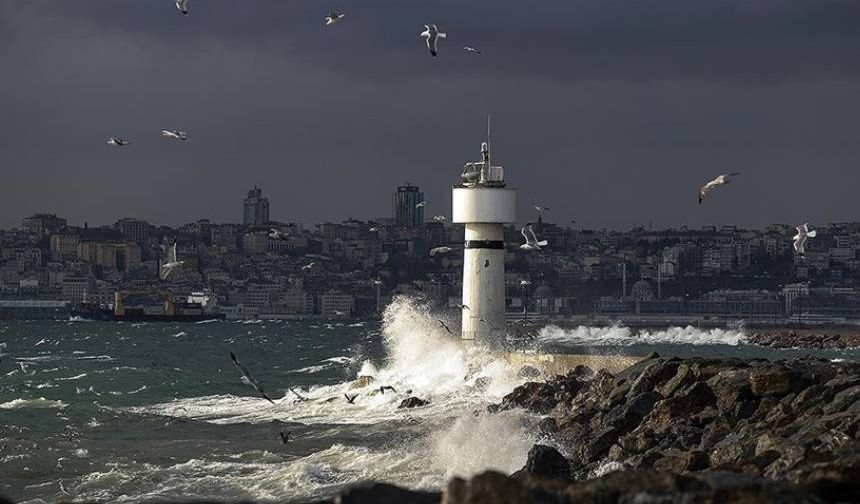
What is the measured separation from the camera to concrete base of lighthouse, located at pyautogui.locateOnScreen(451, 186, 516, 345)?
2972 centimetres

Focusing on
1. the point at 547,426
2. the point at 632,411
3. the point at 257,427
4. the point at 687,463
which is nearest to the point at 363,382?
the point at 257,427

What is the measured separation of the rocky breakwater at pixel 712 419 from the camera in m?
13.5

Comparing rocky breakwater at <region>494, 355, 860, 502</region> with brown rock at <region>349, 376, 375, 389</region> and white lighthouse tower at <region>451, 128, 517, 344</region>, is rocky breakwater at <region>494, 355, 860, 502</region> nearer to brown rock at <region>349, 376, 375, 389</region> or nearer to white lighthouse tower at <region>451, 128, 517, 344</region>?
white lighthouse tower at <region>451, 128, 517, 344</region>

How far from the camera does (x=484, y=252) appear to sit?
97.9ft

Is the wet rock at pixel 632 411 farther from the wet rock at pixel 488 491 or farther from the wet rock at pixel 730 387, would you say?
the wet rock at pixel 488 491

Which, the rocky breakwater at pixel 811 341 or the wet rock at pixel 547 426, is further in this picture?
the rocky breakwater at pixel 811 341

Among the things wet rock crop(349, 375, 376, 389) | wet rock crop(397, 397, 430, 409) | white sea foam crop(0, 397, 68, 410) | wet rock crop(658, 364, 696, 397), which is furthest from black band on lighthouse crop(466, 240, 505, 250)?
wet rock crop(658, 364, 696, 397)

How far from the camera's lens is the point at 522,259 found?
137875 mm

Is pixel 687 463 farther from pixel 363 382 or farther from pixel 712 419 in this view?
pixel 363 382

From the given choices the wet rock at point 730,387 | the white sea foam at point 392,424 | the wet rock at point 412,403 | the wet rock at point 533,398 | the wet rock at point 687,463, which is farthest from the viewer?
the wet rock at point 412,403

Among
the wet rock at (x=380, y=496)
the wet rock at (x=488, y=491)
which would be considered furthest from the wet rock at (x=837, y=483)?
the wet rock at (x=380, y=496)

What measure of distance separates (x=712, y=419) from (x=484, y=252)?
12411 mm

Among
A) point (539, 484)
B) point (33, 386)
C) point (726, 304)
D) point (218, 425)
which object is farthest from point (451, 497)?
point (726, 304)

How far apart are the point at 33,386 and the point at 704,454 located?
30293mm
